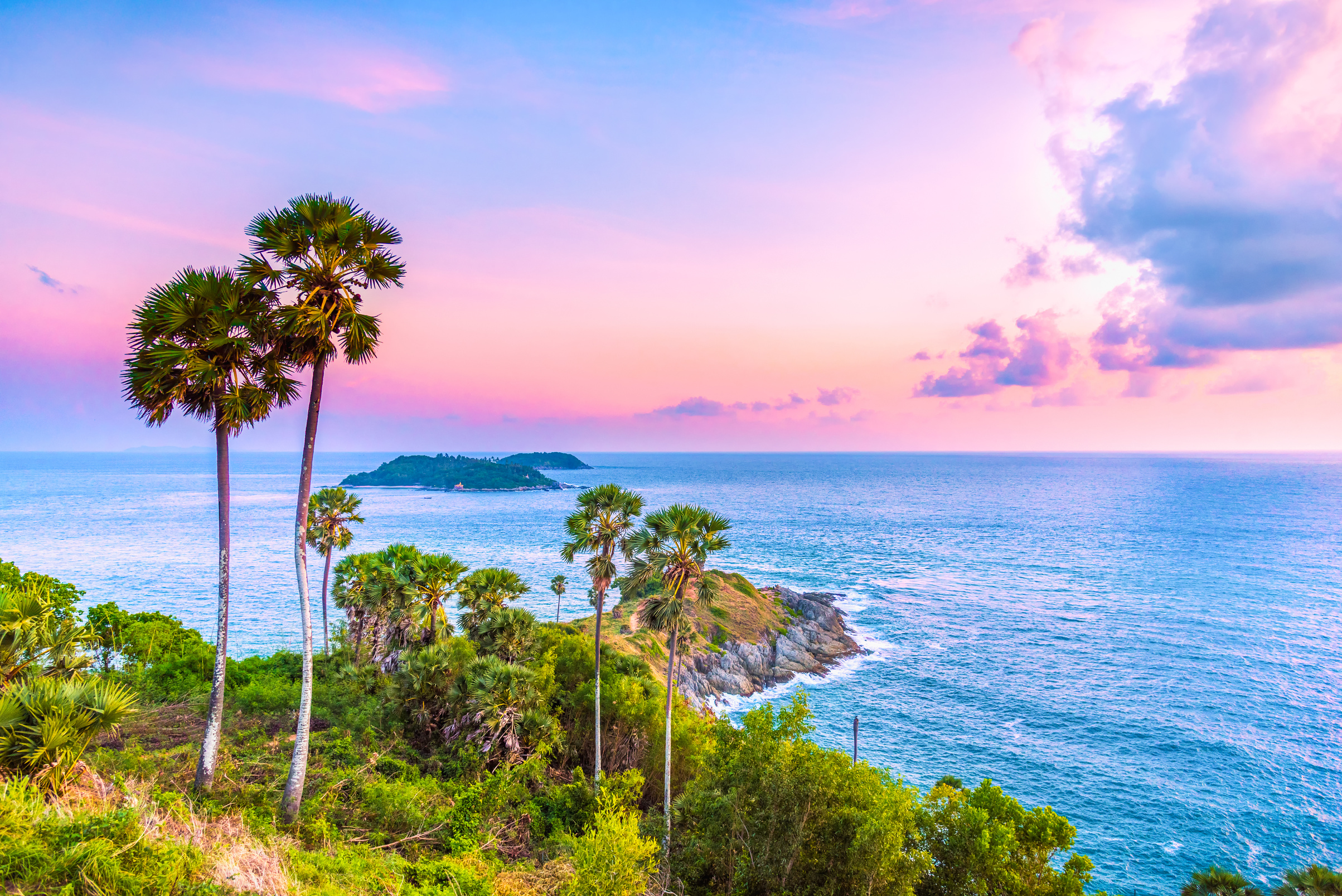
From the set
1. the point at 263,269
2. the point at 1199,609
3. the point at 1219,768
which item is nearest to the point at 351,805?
the point at 263,269

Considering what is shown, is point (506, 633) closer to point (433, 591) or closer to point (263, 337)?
point (433, 591)

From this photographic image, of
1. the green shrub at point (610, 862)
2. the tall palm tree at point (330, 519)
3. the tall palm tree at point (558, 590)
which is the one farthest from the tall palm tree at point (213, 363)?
the tall palm tree at point (558, 590)

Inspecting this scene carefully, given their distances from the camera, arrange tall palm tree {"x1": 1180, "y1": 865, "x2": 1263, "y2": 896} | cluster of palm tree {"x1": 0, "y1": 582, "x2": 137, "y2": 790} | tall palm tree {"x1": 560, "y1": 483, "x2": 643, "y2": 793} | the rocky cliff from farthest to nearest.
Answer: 1. the rocky cliff
2. tall palm tree {"x1": 560, "y1": 483, "x2": 643, "y2": 793}
3. tall palm tree {"x1": 1180, "y1": 865, "x2": 1263, "y2": 896}
4. cluster of palm tree {"x1": 0, "y1": 582, "x2": 137, "y2": 790}

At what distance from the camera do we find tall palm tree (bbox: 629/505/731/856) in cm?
2612

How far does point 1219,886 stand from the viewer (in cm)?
1841

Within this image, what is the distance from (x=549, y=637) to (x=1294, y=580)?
112 metres

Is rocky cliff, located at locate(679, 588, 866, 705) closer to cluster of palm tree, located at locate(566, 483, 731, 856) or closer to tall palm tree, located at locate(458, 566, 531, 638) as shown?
tall palm tree, located at locate(458, 566, 531, 638)

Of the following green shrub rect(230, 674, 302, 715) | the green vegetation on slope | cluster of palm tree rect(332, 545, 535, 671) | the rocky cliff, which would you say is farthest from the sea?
green shrub rect(230, 674, 302, 715)

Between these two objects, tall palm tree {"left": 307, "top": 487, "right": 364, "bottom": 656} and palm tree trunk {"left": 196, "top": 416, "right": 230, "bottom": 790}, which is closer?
palm tree trunk {"left": 196, "top": 416, "right": 230, "bottom": 790}

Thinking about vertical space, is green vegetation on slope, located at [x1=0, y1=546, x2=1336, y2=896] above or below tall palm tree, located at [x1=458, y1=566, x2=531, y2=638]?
below

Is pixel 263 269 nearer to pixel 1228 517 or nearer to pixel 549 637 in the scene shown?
pixel 549 637

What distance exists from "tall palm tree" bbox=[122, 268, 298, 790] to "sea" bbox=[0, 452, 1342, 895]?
141ft

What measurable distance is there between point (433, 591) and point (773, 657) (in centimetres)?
4364

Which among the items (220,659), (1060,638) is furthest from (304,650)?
(1060,638)
